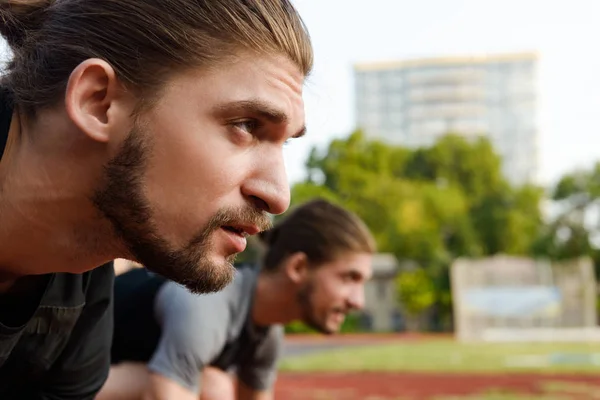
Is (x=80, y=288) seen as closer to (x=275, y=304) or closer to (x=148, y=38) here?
(x=148, y=38)

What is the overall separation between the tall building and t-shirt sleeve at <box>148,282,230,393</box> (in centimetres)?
7423

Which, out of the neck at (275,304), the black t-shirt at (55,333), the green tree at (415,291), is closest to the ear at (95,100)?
the black t-shirt at (55,333)

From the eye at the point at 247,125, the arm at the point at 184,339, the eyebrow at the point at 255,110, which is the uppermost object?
the eyebrow at the point at 255,110

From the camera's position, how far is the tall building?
76938 millimetres

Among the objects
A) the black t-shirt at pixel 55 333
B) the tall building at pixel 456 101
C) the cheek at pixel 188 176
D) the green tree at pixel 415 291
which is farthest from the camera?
the tall building at pixel 456 101

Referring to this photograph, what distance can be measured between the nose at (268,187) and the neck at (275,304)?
191cm

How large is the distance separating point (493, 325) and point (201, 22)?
26.8m

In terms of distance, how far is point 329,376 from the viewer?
11.3 m

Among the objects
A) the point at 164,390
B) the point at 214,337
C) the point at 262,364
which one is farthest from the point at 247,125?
the point at 262,364

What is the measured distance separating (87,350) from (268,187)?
615mm

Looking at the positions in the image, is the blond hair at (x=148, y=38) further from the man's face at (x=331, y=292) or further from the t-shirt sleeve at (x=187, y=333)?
the man's face at (x=331, y=292)

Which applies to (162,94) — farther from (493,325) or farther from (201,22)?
(493,325)

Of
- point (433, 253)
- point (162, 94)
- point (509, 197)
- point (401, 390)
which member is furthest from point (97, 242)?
point (509, 197)

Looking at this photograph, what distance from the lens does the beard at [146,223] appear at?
4.49 feet
